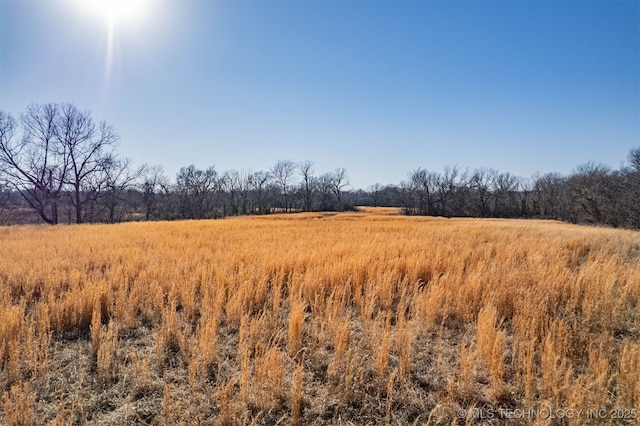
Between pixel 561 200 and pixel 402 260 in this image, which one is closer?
pixel 402 260

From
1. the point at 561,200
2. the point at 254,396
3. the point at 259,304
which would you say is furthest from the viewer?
the point at 561,200

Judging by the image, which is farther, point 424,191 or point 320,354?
point 424,191

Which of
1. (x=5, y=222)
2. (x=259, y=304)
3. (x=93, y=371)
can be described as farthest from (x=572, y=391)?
(x=5, y=222)

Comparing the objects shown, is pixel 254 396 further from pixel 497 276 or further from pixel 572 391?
pixel 497 276

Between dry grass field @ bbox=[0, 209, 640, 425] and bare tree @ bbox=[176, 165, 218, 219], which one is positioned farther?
bare tree @ bbox=[176, 165, 218, 219]

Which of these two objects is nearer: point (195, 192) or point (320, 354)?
point (320, 354)

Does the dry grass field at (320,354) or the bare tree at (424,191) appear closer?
the dry grass field at (320,354)

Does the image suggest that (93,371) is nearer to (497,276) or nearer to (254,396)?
(254,396)

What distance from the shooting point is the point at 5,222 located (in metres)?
42.2

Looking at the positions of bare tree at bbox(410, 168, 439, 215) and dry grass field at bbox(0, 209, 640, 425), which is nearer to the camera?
dry grass field at bbox(0, 209, 640, 425)

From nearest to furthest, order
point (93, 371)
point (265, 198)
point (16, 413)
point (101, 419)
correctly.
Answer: point (16, 413)
point (101, 419)
point (93, 371)
point (265, 198)

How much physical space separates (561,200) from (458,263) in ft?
203

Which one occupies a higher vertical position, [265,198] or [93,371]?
[265,198]

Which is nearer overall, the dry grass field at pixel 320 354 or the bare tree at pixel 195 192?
the dry grass field at pixel 320 354
